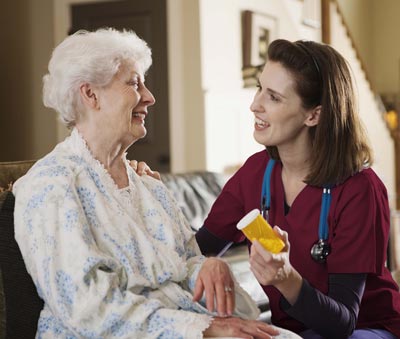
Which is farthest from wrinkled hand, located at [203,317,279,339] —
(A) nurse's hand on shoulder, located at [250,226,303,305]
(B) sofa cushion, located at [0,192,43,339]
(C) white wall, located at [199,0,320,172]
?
(C) white wall, located at [199,0,320,172]

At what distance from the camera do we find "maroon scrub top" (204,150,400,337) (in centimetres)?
180

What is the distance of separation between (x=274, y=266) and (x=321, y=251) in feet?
1.17

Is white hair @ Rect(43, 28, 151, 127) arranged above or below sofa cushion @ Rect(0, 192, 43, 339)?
above

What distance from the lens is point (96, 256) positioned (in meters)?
1.52

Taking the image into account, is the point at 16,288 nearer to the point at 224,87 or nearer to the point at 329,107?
the point at 329,107

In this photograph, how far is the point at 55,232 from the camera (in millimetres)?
1521

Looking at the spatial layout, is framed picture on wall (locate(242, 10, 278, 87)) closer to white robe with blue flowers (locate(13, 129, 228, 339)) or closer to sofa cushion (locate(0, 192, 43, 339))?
white robe with blue flowers (locate(13, 129, 228, 339))

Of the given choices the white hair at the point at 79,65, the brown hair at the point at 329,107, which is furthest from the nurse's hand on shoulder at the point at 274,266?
the white hair at the point at 79,65

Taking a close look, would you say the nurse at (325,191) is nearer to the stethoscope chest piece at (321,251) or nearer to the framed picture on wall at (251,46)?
the stethoscope chest piece at (321,251)

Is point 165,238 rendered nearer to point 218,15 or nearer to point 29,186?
point 29,186

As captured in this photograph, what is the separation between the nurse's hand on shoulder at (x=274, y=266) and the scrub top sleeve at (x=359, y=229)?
223 millimetres

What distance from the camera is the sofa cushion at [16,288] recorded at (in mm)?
1635

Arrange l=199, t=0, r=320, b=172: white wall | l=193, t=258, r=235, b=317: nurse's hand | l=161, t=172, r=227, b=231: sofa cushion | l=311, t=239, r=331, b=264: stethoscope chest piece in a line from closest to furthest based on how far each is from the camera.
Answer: l=193, t=258, r=235, b=317: nurse's hand
l=311, t=239, r=331, b=264: stethoscope chest piece
l=161, t=172, r=227, b=231: sofa cushion
l=199, t=0, r=320, b=172: white wall

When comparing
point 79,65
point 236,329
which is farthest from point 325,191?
point 79,65
